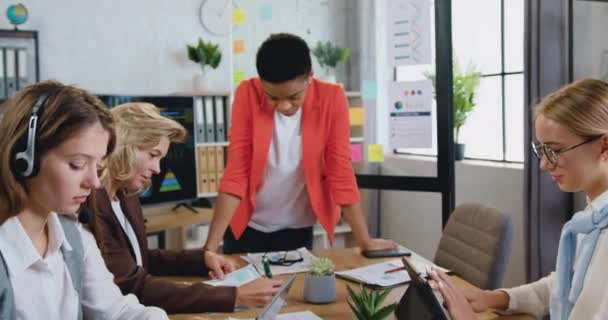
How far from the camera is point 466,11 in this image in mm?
3982

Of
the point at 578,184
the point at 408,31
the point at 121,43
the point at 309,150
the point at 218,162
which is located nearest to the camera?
the point at 578,184

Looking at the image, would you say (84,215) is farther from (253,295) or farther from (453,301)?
(453,301)

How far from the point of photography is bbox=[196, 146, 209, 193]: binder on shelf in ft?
13.4

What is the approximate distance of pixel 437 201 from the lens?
4051 mm

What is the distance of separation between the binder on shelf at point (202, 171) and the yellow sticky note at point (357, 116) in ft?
3.32


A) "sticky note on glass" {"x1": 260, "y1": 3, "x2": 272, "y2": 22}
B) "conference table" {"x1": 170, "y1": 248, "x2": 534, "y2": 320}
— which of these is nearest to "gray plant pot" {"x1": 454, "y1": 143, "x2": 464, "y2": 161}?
"sticky note on glass" {"x1": 260, "y1": 3, "x2": 272, "y2": 22}

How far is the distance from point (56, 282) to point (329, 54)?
101 inches

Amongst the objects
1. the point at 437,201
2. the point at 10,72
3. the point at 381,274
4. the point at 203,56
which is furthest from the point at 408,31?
the point at 10,72

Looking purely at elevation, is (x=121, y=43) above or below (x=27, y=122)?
above

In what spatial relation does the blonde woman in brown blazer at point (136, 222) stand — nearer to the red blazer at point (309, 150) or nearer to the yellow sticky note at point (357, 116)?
the red blazer at point (309, 150)

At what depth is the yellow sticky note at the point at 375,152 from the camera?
11.6 ft

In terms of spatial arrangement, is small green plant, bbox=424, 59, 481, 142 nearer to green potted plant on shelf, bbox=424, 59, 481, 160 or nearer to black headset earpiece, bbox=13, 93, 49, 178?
green potted plant on shelf, bbox=424, 59, 481, 160

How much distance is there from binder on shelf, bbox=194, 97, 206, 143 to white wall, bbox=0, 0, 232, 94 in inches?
14.3

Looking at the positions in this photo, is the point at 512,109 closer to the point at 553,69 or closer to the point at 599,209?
the point at 553,69
